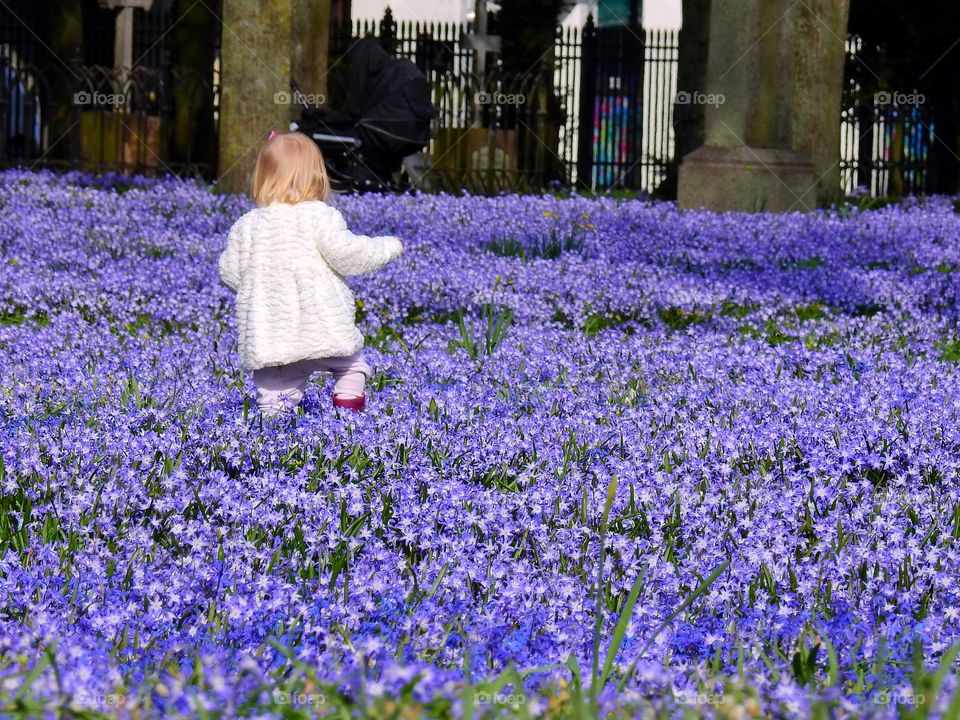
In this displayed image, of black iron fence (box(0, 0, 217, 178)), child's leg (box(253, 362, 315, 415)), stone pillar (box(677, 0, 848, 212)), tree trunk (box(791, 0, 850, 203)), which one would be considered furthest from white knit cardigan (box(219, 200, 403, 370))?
black iron fence (box(0, 0, 217, 178))

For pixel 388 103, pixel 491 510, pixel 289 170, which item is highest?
pixel 388 103

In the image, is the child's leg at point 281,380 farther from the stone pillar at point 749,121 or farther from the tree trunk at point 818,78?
the tree trunk at point 818,78

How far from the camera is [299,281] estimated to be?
5293mm

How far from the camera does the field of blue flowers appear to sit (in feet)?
7.86

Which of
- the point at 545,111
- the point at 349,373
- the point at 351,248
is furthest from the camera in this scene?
the point at 545,111

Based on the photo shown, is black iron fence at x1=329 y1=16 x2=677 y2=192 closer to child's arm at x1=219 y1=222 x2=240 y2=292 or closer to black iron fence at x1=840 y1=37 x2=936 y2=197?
black iron fence at x1=840 y1=37 x2=936 y2=197

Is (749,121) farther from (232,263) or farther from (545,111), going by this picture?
(232,263)

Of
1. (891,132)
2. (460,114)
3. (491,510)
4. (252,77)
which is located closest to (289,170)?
(491,510)

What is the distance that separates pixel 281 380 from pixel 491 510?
201 centimetres

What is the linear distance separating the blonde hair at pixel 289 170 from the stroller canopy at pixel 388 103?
10.6 metres

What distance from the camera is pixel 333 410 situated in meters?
4.92

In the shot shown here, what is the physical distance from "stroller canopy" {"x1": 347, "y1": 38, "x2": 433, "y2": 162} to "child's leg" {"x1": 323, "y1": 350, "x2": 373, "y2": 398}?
422 inches

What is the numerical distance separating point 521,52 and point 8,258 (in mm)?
16063

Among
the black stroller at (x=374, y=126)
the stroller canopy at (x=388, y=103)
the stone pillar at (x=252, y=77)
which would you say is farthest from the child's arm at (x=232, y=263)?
the stroller canopy at (x=388, y=103)
